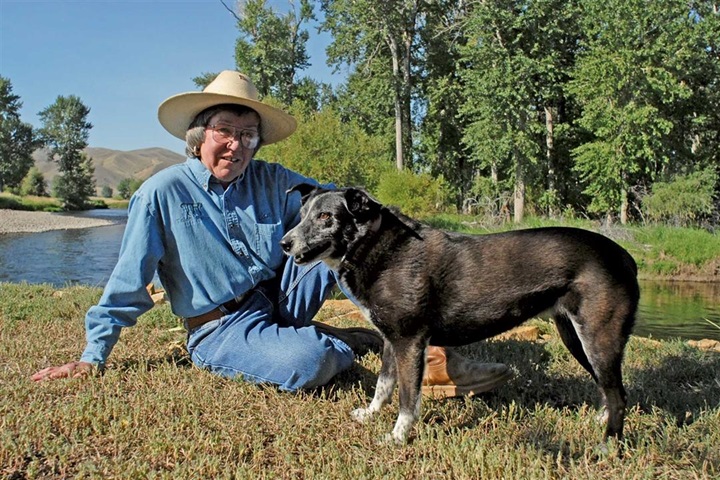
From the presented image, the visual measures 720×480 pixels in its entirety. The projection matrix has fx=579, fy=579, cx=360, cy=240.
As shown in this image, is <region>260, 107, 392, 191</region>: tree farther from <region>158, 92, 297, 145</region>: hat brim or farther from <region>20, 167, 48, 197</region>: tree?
<region>20, 167, 48, 197</region>: tree

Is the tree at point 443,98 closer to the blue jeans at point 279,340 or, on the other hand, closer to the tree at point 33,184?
the blue jeans at point 279,340

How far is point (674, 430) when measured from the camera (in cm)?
337

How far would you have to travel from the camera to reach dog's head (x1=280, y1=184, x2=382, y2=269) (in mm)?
3457

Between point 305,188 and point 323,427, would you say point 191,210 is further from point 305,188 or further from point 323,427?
point 323,427

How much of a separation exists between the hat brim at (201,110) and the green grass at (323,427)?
1844 mm

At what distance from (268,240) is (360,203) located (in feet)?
3.76

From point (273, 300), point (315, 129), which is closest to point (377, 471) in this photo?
point (273, 300)

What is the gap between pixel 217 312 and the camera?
4211mm

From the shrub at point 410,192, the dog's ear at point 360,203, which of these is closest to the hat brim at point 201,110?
the dog's ear at point 360,203

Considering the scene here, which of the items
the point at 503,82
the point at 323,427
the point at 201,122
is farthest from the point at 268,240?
the point at 503,82

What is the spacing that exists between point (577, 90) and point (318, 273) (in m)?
27.3

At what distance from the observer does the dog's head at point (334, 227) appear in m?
3.46

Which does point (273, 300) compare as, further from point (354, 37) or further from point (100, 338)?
point (354, 37)

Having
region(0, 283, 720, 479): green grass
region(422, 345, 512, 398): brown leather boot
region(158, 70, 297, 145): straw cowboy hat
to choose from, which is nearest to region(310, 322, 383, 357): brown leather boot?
region(0, 283, 720, 479): green grass
